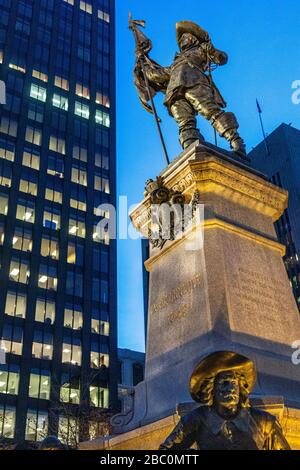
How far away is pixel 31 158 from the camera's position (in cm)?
7056

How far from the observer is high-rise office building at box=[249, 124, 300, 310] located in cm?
8612

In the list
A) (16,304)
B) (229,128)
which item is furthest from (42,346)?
(229,128)

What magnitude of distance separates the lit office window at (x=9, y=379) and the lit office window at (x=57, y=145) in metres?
31.6

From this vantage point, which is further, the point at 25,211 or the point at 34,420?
the point at 25,211

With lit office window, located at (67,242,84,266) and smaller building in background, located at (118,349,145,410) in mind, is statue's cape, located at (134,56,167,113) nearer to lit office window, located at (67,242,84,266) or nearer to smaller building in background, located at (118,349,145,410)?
lit office window, located at (67,242,84,266)

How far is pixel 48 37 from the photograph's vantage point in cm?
8325

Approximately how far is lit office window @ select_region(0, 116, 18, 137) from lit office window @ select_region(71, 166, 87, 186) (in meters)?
9.15

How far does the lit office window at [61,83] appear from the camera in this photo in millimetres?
80669

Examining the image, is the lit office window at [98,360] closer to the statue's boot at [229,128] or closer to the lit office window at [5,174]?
the lit office window at [5,174]

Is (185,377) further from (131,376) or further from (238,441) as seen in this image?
(131,376)

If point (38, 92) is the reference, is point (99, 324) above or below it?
below

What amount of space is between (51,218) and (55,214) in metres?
0.91

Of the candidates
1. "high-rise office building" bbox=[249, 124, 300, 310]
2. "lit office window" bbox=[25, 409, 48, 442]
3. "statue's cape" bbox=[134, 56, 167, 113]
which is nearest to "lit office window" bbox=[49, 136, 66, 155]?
"high-rise office building" bbox=[249, 124, 300, 310]

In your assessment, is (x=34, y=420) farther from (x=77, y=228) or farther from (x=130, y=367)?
(x=130, y=367)
